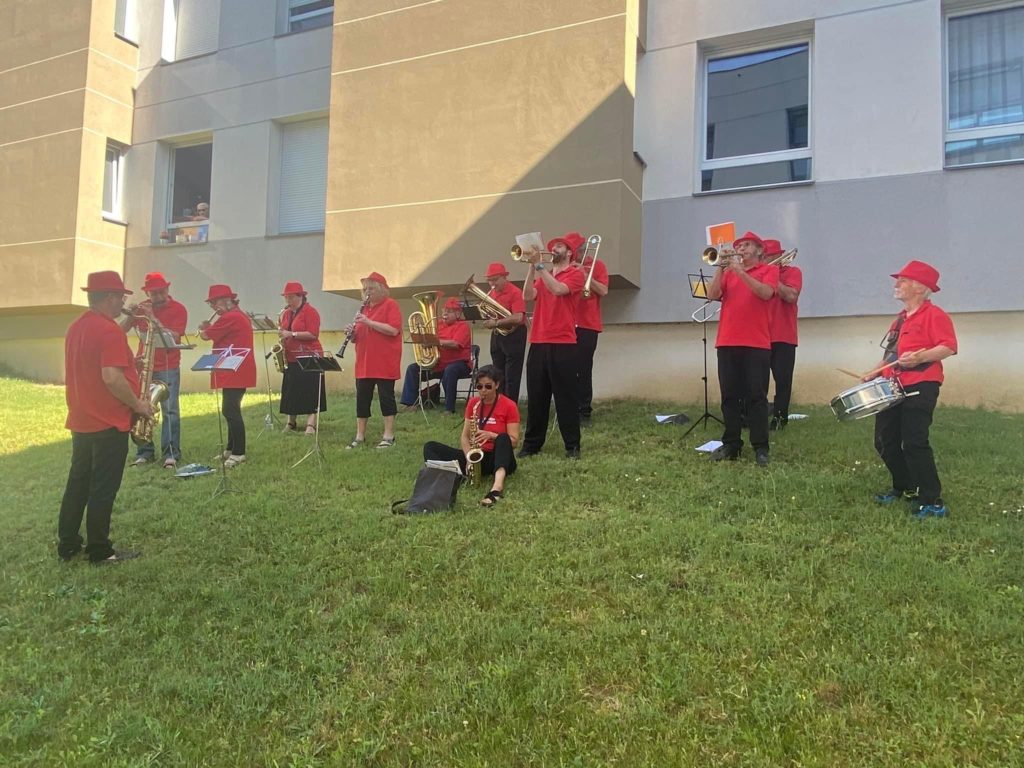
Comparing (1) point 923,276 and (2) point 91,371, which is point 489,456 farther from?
(1) point 923,276

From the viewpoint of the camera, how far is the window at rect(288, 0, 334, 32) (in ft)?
42.6

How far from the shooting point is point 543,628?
337cm

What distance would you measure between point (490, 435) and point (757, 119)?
6510 mm

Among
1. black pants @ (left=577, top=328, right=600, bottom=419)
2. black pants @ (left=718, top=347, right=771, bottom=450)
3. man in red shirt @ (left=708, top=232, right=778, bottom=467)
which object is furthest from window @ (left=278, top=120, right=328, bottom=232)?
black pants @ (left=718, top=347, right=771, bottom=450)

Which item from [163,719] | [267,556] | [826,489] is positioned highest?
[826,489]

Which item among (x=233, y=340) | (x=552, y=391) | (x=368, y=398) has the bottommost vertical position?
(x=368, y=398)

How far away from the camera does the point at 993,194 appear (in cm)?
806

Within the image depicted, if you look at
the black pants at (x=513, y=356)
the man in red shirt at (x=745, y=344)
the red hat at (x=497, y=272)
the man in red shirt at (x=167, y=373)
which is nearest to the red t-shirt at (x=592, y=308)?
the black pants at (x=513, y=356)

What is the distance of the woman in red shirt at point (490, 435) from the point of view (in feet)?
18.3

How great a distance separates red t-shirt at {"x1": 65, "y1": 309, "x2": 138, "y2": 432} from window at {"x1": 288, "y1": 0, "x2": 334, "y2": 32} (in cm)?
1033

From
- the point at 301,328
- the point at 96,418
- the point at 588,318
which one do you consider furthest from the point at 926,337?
the point at 301,328

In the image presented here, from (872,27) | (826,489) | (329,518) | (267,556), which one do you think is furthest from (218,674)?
(872,27)

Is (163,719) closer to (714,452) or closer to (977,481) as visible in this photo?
(714,452)

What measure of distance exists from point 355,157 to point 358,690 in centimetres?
925
